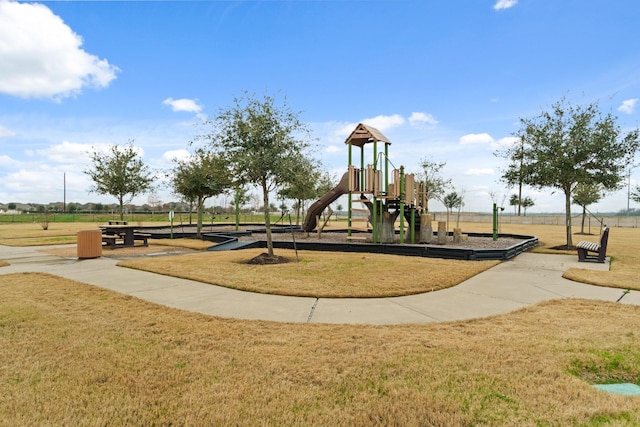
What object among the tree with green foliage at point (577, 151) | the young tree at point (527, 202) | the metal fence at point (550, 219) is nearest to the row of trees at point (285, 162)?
the tree with green foliage at point (577, 151)

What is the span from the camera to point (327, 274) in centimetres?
819

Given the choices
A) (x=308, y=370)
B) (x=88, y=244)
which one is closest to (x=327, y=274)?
(x=308, y=370)

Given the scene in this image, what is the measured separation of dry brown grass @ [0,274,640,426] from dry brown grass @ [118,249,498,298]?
6.53ft

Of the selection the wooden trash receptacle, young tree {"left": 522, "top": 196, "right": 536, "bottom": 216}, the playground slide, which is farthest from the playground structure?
young tree {"left": 522, "top": 196, "right": 536, "bottom": 216}

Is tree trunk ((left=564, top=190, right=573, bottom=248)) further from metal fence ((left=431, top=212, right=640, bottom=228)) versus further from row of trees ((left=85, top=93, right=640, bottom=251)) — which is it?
metal fence ((left=431, top=212, right=640, bottom=228))

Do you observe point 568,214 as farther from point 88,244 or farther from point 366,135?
point 88,244

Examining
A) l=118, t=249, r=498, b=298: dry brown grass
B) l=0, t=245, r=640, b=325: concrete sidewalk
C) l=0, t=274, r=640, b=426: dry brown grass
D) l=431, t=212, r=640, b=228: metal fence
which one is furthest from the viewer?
l=431, t=212, r=640, b=228: metal fence

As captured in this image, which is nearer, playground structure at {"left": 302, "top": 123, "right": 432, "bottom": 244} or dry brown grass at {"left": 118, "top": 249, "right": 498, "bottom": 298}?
dry brown grass at {"left": 118, "top": 249, "right": 498, "bottom": 298}

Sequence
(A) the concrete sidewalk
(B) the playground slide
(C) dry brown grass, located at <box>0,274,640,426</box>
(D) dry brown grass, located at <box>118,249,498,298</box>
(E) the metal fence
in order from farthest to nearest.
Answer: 1. (E) the metal fence
2. (B) the playground slide
3. (D) dry brown grass, located at <box>118,249,498,298</box>
4. (A) the concrete sidewalk
5. (C) dry brown grass, located at <box>0,274,640,426</box>

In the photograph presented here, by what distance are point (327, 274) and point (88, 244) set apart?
790 centimetres

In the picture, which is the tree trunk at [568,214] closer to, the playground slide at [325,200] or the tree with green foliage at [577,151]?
the tree with green foliage at [577,151]

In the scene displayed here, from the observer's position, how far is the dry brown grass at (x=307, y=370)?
8.44 ft

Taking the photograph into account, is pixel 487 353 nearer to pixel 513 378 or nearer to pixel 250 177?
pixel 513 378

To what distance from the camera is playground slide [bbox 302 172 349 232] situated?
1528 cm
